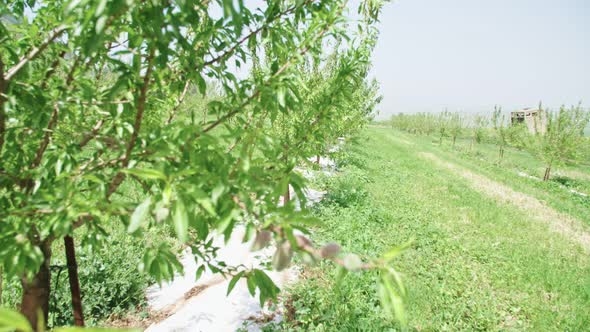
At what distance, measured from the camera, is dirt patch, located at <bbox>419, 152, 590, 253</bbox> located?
320 inches

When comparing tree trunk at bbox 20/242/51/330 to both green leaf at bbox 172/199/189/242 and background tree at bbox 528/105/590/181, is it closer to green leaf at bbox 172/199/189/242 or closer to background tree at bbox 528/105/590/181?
green leaf at bbox 172/199/189/242

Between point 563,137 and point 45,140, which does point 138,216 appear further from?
point 563,137

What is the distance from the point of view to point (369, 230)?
6219 millimetres

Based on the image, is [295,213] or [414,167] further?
[414,167]

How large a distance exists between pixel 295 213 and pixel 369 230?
558 centimetres

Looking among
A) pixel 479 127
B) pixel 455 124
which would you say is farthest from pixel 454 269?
pixel 455 124

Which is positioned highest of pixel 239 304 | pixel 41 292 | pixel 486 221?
pixel 41 292

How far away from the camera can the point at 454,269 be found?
529 centimetres

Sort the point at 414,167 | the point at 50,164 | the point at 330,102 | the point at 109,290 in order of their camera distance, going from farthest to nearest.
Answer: the point at 414,167, the point at 109,290, the point at 330,102, the point at 50,164

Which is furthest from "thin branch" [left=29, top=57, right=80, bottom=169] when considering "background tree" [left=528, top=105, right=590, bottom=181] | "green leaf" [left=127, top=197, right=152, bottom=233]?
"background tree" [left=528, top=105, right=590, bottom=181]

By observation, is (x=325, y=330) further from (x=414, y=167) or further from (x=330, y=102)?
(x=414, y=167)

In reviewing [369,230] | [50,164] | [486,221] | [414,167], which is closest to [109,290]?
[50,164]

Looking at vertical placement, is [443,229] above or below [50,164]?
below

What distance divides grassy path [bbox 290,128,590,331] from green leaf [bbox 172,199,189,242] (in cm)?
147
